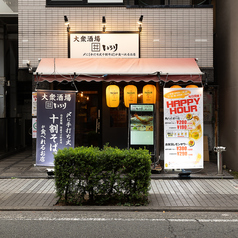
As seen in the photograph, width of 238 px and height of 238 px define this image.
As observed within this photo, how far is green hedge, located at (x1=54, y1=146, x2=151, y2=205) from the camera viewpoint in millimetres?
6516

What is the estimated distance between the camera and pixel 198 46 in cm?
1098

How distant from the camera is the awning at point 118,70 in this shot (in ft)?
30.8

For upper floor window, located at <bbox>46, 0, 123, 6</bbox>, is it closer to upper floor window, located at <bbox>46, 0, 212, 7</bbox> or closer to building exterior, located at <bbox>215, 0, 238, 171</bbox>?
upper floor window, located at <bbox>46, 0, 212, 7</bbox>

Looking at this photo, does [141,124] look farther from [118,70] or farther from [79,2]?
[79,2]

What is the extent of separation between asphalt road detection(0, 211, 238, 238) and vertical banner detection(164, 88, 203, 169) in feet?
9.43

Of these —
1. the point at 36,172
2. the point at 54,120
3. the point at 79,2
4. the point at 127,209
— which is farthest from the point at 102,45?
the point at 127,209

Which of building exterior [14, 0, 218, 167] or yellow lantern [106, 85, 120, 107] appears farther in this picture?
building exterior [14, 0, 218, 167]

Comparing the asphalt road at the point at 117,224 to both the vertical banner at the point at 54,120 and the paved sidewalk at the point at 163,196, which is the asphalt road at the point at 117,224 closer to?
the paved sidewalk at the point at 163,196

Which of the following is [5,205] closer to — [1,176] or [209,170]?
[1,176]

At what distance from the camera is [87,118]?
12742 mm

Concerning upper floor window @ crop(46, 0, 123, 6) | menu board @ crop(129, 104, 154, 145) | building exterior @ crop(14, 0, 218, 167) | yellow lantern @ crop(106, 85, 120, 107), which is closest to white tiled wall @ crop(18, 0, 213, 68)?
building exterior @ crop(14, 0, 218, 167)

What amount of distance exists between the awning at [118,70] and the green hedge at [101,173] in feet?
11.4

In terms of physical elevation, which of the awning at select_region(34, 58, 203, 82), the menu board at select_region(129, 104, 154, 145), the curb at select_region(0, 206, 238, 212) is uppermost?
the awning at select_region(34, 58, 203, 82)

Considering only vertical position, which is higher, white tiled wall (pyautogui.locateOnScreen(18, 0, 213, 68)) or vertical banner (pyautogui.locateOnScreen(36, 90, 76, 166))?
white tiled wall (pyautogui.locateOnScreen(18, 0, 213, 68))
